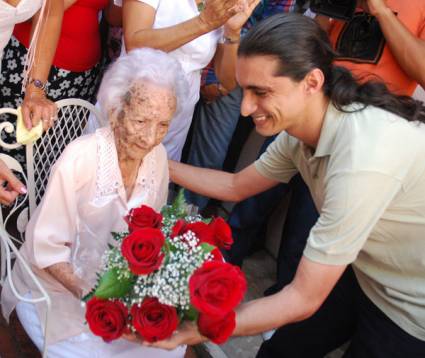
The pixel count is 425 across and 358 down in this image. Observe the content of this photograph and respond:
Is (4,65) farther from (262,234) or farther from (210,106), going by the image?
(262,234)

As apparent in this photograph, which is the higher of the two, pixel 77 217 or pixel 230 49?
pixel 230 49

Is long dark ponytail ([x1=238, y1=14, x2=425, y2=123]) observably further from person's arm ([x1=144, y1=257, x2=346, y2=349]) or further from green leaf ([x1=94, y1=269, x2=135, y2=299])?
green leaf ([x1=94, y1=269, x2=135, y2=299])

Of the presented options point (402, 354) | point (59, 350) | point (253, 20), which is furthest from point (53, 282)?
point (253, 20)

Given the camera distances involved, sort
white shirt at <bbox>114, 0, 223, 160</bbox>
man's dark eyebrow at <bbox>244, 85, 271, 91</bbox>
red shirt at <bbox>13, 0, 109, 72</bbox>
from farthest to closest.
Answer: red shirt at <bbox>13, 0, 109, 72</bbox>
white shirt at <bbox>114, 0, 223, 160</bbox>
man's dark eyebrow at <bbox>244, 85, 271, 91</bbox>

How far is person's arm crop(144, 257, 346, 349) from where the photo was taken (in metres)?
1.47

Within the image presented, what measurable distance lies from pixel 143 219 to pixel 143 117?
18.6 inches

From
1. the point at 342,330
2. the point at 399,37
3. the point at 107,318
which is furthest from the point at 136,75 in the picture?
the point at 342,330

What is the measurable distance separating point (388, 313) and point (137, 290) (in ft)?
3.16

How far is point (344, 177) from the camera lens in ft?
4.63

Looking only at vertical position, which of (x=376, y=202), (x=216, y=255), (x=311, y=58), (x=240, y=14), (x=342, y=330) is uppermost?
(x=311, y=58)

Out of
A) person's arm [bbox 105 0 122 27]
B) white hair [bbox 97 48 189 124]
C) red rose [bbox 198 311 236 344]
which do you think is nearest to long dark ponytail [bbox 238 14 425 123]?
white hair [bbox 97 48 189 124]

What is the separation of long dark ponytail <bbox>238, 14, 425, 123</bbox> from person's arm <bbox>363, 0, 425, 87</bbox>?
1.54 feet

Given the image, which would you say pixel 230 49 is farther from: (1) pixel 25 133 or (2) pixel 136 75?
(1) pixel 25 133

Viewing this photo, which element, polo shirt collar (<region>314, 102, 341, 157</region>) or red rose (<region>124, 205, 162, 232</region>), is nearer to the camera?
red rose (<region>124, 205, 162, 232</region>)
